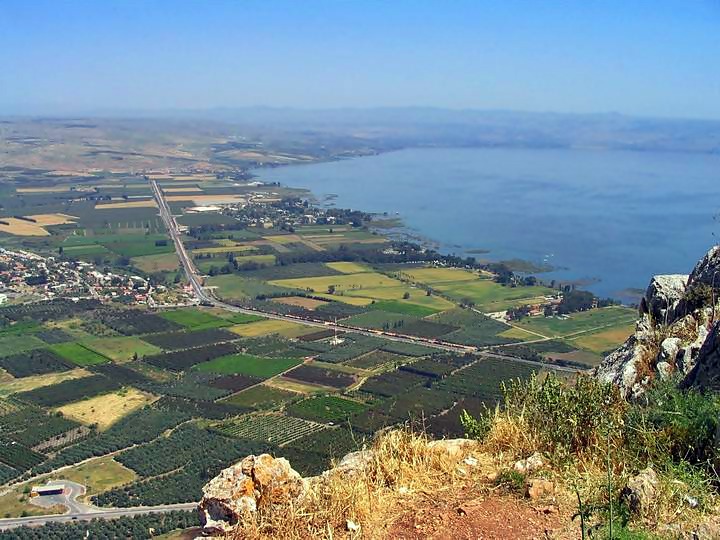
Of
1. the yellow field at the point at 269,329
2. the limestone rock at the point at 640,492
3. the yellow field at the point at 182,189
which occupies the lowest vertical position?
the yellow field at the point at 269,329

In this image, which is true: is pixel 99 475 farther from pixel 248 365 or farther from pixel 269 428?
pixel 248 365

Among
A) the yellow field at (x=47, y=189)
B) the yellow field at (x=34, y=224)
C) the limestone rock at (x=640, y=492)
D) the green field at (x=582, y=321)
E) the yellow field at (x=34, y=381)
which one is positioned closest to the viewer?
the limestone rock at (x=640, y=492)

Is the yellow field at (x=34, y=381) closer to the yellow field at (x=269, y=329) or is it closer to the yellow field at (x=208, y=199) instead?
the yellow field at (x=269, y=329)

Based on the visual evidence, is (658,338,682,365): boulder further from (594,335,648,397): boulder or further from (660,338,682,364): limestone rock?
(594,335,648,397): boulder

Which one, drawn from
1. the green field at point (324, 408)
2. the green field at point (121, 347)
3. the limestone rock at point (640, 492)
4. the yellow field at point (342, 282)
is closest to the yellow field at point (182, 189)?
the yellow field at point (342, 282)

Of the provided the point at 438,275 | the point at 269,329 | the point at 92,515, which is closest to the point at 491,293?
the point at 438,275

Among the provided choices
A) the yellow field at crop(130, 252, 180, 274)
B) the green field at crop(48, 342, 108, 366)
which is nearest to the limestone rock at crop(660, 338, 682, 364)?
the green field at crop(48, 342, 108, 366)

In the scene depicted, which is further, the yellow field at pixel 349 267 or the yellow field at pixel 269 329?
the yellow field at pixel 349 267
